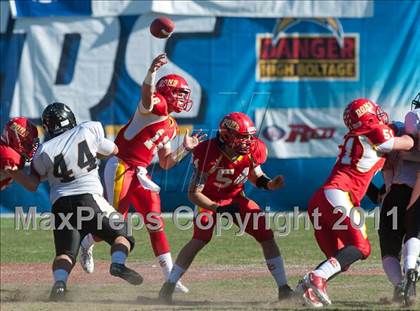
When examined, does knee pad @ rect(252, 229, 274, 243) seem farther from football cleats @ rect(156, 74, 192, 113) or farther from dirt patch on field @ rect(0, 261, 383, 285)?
football cleats @ rect(156, 74, 192, 113)

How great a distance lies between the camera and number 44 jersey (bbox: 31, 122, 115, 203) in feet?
25.8

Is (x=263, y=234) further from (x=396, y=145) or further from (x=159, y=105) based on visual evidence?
(x=159, y=105)

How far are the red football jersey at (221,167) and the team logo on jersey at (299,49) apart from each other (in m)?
7.63

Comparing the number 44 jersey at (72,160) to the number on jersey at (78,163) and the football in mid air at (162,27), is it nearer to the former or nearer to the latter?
the number on jersey at (78,163)

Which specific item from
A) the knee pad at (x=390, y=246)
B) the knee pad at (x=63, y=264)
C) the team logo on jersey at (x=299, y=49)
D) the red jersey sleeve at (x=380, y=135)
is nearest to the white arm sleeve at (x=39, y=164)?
the knee pad at (x=63, y=264)

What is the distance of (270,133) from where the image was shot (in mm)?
15789

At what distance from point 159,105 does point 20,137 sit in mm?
1429

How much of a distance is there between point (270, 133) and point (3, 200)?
4.49 m

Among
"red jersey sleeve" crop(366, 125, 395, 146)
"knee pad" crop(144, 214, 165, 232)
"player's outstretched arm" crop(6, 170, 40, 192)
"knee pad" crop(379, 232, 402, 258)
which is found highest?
"red jersey sleeve" crop(366, 125, 395, 146)

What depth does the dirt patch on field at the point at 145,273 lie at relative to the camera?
9.59 meters

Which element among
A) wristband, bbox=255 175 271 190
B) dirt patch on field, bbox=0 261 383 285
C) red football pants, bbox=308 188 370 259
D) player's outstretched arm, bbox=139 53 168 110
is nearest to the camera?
red football pants, bbox=308 188 370 259

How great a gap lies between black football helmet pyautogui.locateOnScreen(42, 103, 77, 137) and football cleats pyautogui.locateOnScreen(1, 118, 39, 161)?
0.54 feet

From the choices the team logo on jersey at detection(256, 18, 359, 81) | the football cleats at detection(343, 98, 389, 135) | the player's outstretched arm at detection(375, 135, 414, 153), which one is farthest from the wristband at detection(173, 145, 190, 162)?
the team logo on jersey at detection(256, 18, 359, 81)

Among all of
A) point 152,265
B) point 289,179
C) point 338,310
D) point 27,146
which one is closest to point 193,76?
point 289,179
